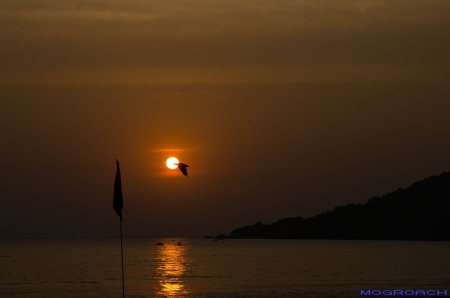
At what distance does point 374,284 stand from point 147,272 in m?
28.6

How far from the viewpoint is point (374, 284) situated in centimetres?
6341

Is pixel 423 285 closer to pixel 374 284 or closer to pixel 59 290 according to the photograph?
pixel 374 284

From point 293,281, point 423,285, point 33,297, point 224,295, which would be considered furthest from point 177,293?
point 423,285

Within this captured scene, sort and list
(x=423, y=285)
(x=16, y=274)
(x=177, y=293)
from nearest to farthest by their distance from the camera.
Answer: (x=177, y=293), (x=423, y=285), (x=16, y=274)

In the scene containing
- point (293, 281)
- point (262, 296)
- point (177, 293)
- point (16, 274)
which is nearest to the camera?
→ point (262, 296)

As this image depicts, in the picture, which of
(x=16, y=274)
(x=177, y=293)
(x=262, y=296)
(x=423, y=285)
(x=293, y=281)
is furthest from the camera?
(x=16, y=274)

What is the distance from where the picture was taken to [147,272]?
82812mm

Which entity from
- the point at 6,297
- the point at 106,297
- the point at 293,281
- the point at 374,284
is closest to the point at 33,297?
the point at 6,297

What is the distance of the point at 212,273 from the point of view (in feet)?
272

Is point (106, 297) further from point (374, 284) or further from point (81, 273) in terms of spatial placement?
point (81, 273)

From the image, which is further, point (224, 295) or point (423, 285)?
point (423, 285)

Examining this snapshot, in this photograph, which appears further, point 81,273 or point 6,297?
point 81,273

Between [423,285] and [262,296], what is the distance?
601 inches

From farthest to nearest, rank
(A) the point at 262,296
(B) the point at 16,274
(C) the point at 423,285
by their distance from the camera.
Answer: (B) the point at 16,274 → (C) the point at 423,285 → (A) the point at 262,296
